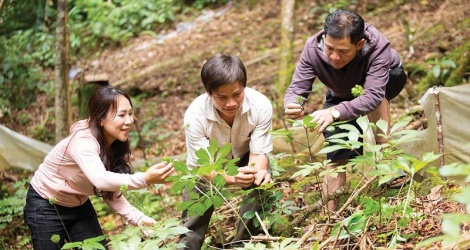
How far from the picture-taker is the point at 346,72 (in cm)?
368

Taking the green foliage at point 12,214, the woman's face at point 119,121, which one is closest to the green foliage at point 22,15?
the green foliage at point 12,214

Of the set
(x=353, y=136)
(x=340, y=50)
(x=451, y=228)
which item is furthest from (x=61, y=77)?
(x=451, y=228)

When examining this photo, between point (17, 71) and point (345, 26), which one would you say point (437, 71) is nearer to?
point (345, 26)

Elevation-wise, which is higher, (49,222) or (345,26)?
(345,26)

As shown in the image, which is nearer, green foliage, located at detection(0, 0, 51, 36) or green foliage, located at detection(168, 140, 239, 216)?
green foliage, located at detection(168, 140, 239, 216)

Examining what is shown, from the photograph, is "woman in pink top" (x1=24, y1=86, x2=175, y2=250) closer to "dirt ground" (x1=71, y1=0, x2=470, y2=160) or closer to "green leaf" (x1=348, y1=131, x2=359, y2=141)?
"green leaf" (x1=348, y1=131, x2=359, y2=141)

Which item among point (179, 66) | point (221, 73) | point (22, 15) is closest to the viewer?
point (221, 73)

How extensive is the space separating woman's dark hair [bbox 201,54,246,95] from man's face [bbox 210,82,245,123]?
1.0 inches

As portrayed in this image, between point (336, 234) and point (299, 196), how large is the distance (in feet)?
4.84

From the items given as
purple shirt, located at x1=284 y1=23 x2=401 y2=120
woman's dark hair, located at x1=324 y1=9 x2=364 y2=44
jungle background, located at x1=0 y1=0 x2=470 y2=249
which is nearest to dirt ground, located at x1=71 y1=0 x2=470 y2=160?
jungle background, located at x1=0 y1=0 x2=470 y2=249

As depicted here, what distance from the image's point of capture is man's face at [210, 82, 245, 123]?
128 inches

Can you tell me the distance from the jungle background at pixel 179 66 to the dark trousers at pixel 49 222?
41 cm

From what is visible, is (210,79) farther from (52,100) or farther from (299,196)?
(52,100)

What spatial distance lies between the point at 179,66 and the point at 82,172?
7408 mm
